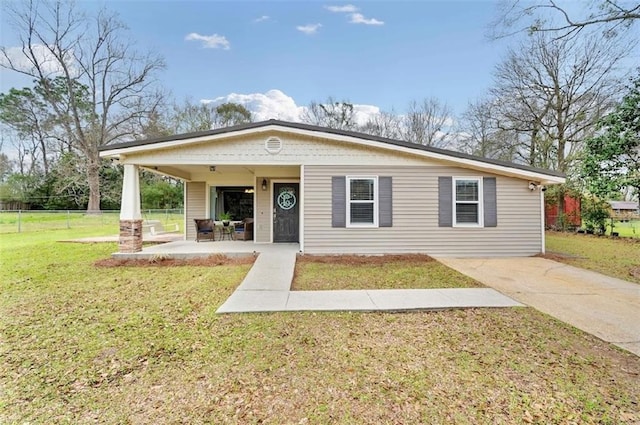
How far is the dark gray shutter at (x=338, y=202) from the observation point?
28.0 ft

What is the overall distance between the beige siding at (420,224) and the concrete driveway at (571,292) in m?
0.72

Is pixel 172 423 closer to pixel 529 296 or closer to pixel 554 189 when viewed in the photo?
pixel 529 296

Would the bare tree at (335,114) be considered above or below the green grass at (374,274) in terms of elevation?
above

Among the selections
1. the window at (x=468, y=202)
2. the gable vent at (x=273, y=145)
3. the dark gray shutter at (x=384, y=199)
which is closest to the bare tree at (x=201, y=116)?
the gable vent at (x=273, y=145)

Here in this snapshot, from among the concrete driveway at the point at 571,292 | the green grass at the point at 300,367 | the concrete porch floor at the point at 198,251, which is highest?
the concrete porch floor at the point at 198,251

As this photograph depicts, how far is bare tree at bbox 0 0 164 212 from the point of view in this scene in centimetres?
2181

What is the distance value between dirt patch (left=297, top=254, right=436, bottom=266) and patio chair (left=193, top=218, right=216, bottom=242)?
4181 mm

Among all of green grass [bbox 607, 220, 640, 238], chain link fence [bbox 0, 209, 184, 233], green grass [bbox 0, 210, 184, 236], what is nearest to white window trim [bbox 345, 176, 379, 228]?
green grass [bbox 607, 220, 640, 238]

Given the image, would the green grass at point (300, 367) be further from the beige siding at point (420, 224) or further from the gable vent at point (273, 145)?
the gable vent at point (273, 145)

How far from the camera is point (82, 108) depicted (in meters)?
24.2

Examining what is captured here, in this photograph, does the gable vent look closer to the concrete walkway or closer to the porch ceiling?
the porch ceiling

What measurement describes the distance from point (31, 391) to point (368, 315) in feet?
11.6

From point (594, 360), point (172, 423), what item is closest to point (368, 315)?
point (594, 360)

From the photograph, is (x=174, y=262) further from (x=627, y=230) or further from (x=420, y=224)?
(x=627, y=230)
